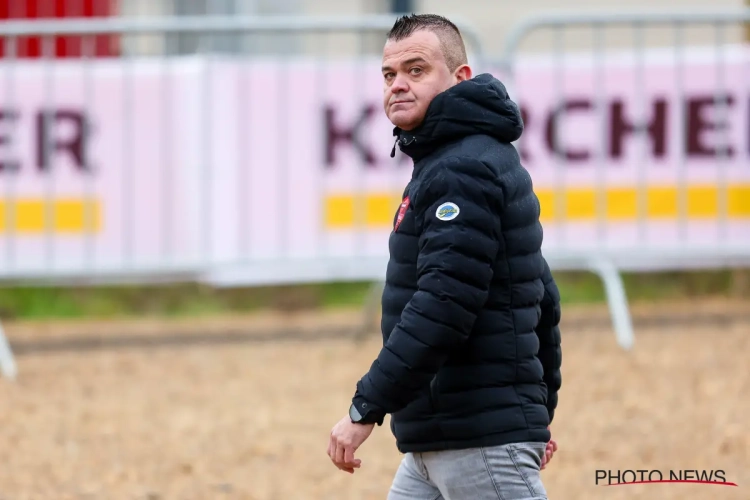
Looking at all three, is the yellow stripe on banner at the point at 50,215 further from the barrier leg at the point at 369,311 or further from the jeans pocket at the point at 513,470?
the jeans pocket at the point at 513,470

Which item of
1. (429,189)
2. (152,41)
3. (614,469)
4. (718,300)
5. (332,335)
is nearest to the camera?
(429,189)

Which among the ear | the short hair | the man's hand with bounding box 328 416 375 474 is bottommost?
the man's hand with bounding box 328 416 375 474

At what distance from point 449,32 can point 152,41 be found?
6.63 metres

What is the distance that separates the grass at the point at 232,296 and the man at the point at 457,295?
5738 millimetres

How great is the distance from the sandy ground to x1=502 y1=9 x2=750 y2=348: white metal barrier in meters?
0.54

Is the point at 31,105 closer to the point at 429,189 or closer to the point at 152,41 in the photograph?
the point at 152,41

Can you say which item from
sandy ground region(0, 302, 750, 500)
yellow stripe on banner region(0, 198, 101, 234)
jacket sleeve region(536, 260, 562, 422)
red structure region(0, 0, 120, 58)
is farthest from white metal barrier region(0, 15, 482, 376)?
jacket sleeve region(536, 260, 562, 422)

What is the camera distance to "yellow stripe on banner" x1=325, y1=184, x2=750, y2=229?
A: 277 inches

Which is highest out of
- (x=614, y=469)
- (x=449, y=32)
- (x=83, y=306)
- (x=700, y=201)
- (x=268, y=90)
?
(x=449, y=32)

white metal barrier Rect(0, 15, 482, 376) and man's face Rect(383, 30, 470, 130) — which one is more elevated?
man's face Rect(383, 30, 470, 130)

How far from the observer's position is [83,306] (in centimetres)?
835

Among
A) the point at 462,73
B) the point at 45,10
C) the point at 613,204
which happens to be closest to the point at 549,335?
the point at 462,73

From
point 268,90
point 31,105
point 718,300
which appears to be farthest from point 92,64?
point 718,300

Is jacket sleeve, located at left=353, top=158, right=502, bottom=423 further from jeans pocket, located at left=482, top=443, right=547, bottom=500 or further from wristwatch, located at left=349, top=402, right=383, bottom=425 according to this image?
jeans pocket, located at left=482, top=443, right=547, bottom=500
